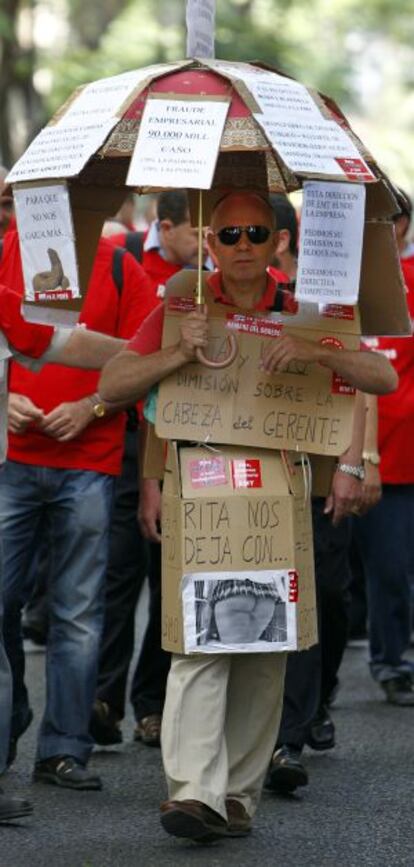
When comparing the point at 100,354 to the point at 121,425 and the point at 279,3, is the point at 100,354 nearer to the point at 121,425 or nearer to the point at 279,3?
the point at 121,425

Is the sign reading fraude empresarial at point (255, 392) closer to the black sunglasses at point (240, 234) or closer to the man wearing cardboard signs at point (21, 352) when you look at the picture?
the black sunglasses at point (240, 234)

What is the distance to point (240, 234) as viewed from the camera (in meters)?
6.49

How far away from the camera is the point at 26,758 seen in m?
7.83

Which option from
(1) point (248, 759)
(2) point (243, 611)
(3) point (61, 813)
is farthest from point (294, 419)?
(3) point (61, 813)

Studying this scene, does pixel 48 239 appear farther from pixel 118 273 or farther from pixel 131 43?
pixel 131 43

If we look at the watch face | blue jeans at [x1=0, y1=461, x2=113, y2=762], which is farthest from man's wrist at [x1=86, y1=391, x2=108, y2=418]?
blue jeans at [x1=0, y1=461, x2=113, y2=762]

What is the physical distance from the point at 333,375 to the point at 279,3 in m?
20.7

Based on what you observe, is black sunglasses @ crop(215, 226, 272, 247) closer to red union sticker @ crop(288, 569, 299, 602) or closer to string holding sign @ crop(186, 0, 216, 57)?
string holding sign @ crop(186, 0, 216, 57)

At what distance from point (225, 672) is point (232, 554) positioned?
360 mm

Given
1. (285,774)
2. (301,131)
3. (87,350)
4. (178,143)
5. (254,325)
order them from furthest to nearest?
1. (285,774)
2. (87,350)
3. (254,325)
4. (301,131)
5. (178,143)

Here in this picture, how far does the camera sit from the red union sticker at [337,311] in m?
6.50

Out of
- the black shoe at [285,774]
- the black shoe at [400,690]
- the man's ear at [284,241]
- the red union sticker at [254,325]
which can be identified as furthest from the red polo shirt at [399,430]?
the red union sticker at [254,325]

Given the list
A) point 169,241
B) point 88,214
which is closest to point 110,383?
point 88,214

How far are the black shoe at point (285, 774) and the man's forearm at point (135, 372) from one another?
1447mm
